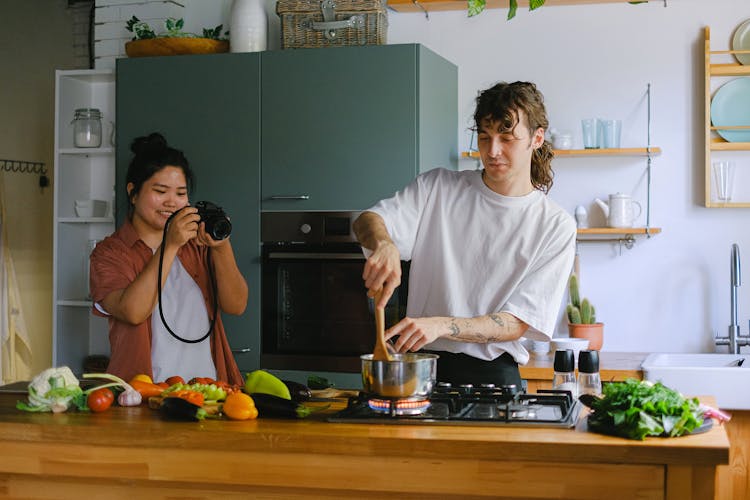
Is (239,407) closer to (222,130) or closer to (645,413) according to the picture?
(645,413)

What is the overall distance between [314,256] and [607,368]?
1.27 m

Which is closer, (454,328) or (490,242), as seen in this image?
(454,328)

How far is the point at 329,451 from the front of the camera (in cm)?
217

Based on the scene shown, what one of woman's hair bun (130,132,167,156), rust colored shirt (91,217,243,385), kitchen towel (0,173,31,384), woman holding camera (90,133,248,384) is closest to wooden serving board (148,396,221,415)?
woman holding camera (90,133,248,384)

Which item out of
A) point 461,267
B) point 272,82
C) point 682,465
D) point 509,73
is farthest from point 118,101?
point 682,465

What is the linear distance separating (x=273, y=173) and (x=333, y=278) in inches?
20.1

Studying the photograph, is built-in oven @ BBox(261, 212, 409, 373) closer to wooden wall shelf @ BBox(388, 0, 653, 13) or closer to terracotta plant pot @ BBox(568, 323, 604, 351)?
terracotta plant pot @ BBox(568, 323, 604, 351)

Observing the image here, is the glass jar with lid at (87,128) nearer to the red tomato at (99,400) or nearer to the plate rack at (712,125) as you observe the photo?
the red tomato at (99,400)

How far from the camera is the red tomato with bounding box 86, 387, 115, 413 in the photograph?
98.6 inches

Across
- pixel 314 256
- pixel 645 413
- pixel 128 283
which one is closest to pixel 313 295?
pixel 314 256

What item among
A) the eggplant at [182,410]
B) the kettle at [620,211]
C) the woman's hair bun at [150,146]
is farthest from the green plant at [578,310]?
the eggplant at [182,410]

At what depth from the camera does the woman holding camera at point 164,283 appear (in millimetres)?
3197

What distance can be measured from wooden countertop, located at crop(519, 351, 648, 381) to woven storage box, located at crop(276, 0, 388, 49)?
1470 mm

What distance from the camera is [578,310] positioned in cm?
431
